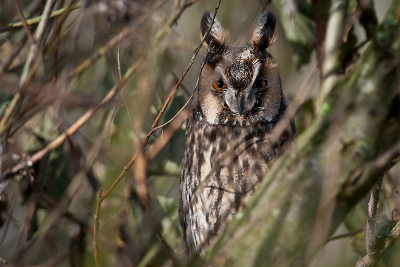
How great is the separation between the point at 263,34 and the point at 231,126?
1.53 feet

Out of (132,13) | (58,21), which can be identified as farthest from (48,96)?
(132,13)

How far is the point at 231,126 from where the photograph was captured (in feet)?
5.63

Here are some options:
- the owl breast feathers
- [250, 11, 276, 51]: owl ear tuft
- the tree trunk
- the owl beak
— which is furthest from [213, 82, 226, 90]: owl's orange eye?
the tree trunk

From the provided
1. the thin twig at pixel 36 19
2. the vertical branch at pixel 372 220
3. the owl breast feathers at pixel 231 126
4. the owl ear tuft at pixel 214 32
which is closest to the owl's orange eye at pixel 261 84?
the owl breast feathers at pixel 231 126

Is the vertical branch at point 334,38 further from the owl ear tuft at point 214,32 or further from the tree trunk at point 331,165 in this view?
the owl ear tuft at point 214,32

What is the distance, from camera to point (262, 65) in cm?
161

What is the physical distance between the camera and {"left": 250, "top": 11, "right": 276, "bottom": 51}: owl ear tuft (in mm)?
1672

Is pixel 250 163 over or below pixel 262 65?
below

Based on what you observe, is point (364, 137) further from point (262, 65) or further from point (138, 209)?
point (138, 209)

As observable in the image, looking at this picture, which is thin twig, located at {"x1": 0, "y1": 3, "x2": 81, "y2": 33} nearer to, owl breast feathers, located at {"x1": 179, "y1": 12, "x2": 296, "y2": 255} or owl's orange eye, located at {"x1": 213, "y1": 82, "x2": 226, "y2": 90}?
owl breast feathers, located at {"x1": 179, "y1": 12, "x2": 296, "y2": 255}

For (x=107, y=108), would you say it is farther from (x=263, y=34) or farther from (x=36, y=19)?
(x=263, y=34)

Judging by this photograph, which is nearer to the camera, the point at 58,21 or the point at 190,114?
the point at 58,21

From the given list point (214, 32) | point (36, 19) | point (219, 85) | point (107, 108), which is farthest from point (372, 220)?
point (36, 19)

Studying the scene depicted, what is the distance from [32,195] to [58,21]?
91cm
